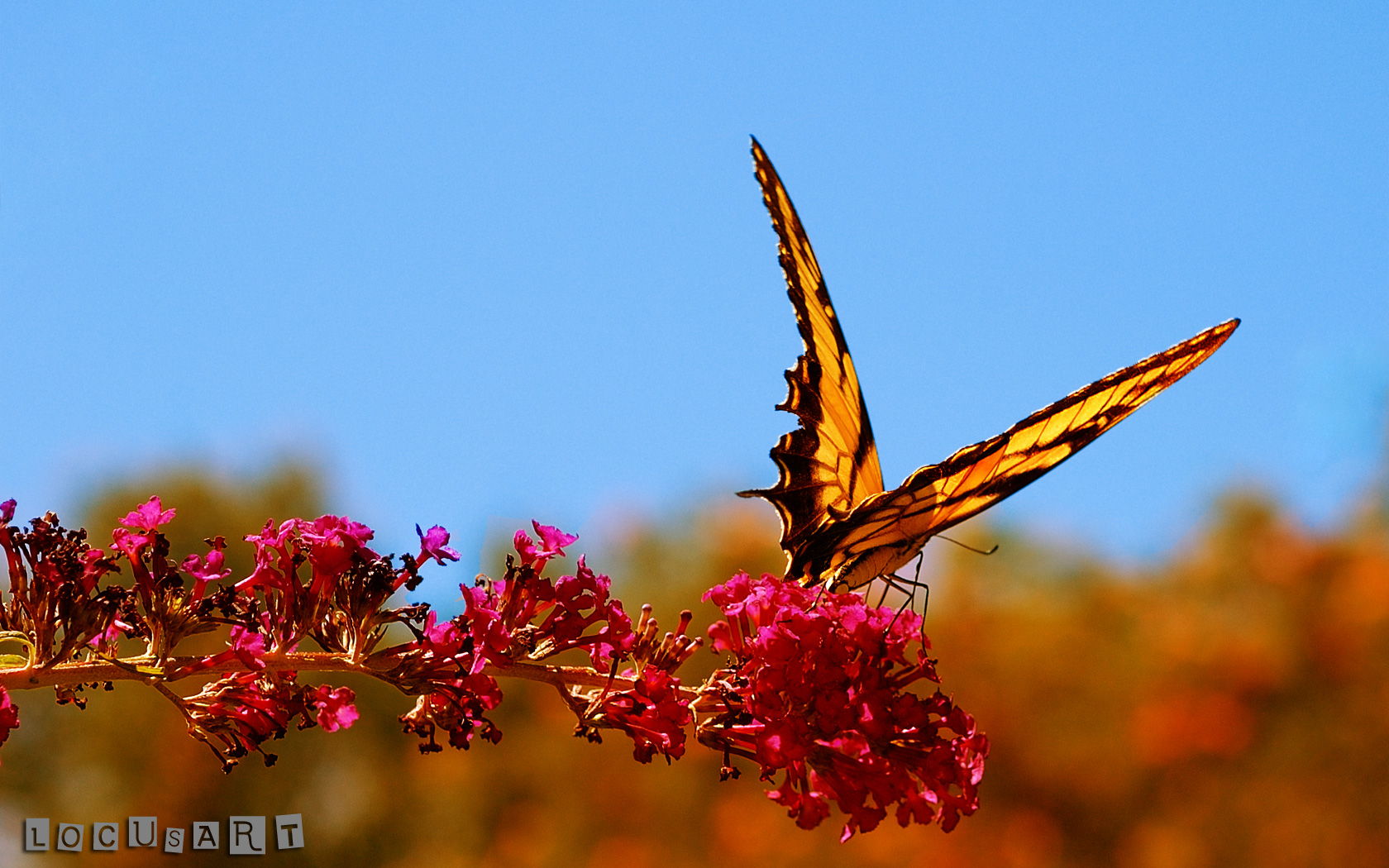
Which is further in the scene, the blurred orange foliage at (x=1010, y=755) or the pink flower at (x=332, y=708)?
the blurred orange foliage at (x=1010, y=755)

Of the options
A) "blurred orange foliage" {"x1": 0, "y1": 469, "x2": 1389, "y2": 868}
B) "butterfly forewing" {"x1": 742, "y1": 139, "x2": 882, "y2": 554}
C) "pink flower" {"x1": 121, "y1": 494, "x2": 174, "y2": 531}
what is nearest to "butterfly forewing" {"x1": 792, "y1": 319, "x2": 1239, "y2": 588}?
"butterfly forewing" {"x1": 742, "y1": 139, "x2": 882, "y2": 554}

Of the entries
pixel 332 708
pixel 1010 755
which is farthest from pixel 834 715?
pixel 1010 755

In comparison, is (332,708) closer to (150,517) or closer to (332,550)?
(332,550)

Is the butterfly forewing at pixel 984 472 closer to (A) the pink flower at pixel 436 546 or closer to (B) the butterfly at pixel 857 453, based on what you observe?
(B) the butterfly at pixel 857 453

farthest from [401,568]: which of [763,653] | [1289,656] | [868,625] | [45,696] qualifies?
[1289,656]

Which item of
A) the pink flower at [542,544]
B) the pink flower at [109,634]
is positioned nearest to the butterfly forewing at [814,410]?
the pink flower at [542,544]

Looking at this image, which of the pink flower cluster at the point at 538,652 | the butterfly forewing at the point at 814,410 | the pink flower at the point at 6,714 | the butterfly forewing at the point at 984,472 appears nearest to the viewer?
→ the pink flower at the point at 6,714
